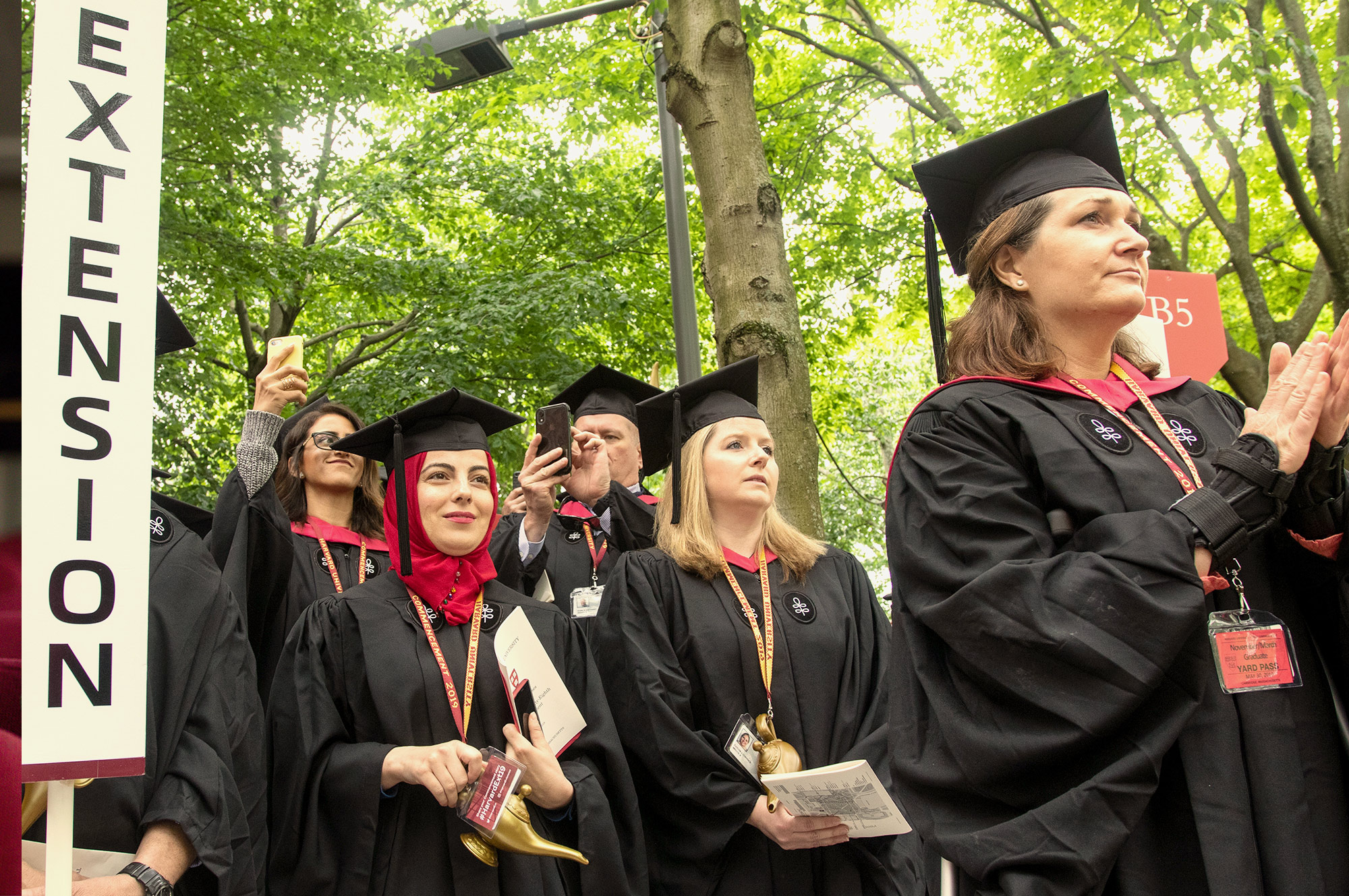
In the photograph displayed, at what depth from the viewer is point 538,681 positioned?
11.3ft

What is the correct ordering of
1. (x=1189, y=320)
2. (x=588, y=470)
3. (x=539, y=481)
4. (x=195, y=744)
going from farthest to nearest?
(x=588, y=470)
(x=1189, y=320)
(x=539, y=481)
(x=195, y=744)

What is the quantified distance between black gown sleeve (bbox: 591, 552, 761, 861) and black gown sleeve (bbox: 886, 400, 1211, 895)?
4.40 ft

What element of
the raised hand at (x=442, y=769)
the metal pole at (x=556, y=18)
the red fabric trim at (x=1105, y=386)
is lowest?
the raised hand at (x=442, y=769)

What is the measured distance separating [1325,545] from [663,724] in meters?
2.11

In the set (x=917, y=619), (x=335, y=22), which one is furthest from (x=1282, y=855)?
(x=335, y=22)

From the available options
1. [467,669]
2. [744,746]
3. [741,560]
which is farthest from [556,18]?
[744,746]

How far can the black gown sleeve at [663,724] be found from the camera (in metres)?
3.46

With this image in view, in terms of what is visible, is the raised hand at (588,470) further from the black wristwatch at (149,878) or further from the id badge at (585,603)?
the black wristwatch at (149,878)

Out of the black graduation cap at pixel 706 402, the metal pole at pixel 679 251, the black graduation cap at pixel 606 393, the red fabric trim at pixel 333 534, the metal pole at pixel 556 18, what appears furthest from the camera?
the metal pole at pixel 556 18

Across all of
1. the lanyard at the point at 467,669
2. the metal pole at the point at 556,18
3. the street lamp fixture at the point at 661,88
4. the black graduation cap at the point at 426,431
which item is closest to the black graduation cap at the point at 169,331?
the black graduation cap at the point at 426,431

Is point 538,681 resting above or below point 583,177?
below

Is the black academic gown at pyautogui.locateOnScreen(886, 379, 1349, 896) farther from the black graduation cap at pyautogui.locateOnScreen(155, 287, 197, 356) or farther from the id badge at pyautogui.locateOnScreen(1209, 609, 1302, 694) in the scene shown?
the black graduation cap at pyautogui.locateOnScreen(155, 287, 197, 356)

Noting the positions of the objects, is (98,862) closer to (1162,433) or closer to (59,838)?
(59,838)

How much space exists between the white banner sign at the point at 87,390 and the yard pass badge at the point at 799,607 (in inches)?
94.5
